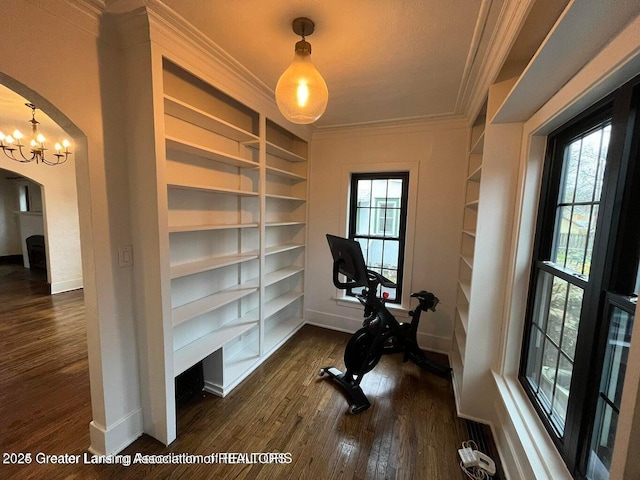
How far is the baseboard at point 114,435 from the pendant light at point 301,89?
220cm

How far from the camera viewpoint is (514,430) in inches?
61.1

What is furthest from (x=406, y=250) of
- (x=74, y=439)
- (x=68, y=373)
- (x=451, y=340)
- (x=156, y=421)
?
(x=68, y=373)

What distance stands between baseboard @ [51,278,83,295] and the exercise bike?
518cm

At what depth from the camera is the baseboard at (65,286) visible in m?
4.75

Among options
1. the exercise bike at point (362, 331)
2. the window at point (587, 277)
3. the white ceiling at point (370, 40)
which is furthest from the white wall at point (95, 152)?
the window at point (587, 277)

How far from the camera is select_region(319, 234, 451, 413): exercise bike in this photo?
2131 mm

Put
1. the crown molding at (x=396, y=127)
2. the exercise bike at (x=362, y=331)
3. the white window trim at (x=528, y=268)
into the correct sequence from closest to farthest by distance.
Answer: the white window trim at (x=528, y=268)
the exercise bike at (x=362, y=331)
the crown molding at (x=396, y=127)

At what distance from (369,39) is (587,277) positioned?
1.77 metres

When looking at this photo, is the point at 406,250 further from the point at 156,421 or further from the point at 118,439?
the point at 118,439

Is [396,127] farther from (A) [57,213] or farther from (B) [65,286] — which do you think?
(B) [65,286]

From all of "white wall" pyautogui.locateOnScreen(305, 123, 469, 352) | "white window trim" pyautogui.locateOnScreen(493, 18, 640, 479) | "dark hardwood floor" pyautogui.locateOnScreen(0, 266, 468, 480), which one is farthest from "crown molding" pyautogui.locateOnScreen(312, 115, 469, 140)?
"dark hardwood floor" pyautogui.locateOnScreen(0, 266, 468, 480)

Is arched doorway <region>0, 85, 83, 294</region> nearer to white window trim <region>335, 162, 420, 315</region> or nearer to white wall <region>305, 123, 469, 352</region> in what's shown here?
white wall <region>305, 123, 469, 352</region>

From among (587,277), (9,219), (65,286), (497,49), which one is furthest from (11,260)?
(587,277)

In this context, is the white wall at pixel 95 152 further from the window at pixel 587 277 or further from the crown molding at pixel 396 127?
the window at pixel 587 277
